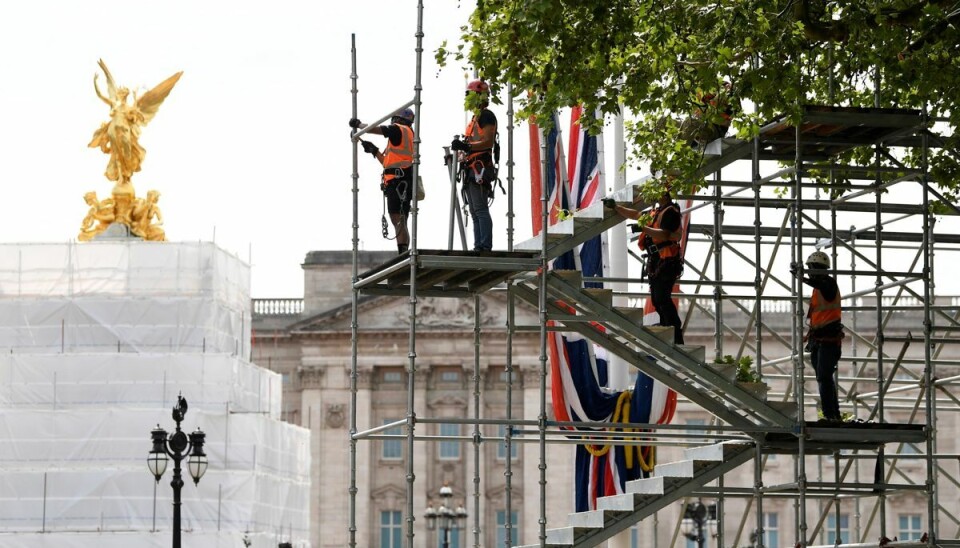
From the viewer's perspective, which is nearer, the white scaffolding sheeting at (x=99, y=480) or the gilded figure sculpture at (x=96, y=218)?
the white scaffolding sheeting at (x=99, y=480)

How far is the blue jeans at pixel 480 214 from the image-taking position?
805 inches

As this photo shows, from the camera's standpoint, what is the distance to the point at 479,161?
20766 mm

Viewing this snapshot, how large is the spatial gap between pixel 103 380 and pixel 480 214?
2998 cm

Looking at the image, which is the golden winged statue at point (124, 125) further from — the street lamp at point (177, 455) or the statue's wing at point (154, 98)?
the street lamp at point (177, 455)

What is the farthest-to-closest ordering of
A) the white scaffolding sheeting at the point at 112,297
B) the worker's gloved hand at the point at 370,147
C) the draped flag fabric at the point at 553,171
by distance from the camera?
the white scaffolding sheeting at the point at 112,297 < the draped flag fabric at the point at 553,171 < the worker's gloved hand at the point at 370,147

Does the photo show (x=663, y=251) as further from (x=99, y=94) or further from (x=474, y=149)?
(x=99, y=94)

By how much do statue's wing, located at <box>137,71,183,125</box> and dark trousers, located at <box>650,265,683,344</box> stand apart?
3446 cm

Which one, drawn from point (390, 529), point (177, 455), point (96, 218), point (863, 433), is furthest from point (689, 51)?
point (390, 529)

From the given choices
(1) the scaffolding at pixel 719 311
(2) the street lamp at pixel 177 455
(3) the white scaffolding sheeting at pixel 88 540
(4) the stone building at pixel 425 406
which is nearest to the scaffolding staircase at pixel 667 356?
(1) the scaffolding at pixel 719 311

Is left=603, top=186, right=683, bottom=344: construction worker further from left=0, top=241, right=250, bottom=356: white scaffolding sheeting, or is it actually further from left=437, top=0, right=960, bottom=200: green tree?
left=0, top=241, right=250, bottom=356: white scaffolding sheeting

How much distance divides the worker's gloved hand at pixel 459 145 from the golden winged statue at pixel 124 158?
111ft

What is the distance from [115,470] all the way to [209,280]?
568 centimetres

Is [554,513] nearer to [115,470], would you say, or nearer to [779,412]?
[115,470]

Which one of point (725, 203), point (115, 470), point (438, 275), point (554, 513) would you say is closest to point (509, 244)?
point (438, 275)
